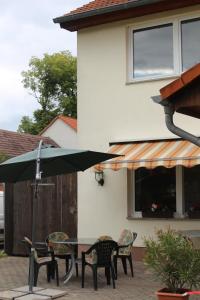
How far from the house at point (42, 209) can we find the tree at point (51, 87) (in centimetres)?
4876

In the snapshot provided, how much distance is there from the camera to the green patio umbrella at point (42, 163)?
38.1ft

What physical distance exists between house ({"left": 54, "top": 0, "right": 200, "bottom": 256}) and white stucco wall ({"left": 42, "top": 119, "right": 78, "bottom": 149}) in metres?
Result: 26.4

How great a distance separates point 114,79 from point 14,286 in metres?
7.48

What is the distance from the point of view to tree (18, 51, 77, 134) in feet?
223

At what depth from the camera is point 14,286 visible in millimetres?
12633

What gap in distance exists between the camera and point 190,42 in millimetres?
16203

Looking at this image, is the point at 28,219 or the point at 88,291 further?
the point at 28,219

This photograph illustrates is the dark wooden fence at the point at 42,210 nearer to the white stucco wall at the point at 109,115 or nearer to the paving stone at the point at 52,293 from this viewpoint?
the white stucco wall at the point at 109,115

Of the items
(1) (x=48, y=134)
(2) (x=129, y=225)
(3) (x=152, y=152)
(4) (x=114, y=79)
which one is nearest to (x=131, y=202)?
(2) (x=129, y=225)

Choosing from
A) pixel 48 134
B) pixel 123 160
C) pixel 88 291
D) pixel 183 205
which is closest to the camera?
pixel 88 291

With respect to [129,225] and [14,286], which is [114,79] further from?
[14,286]

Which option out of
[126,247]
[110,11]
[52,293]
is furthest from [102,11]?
[52,293]

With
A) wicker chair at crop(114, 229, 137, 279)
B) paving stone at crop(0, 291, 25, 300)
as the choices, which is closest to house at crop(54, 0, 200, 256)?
wicker chair at crop(114, 229, 137, 279)

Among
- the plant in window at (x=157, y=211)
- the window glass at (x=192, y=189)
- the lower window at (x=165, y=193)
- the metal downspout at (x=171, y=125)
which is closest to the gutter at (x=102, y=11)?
the lower window at (x=165, y=193)
